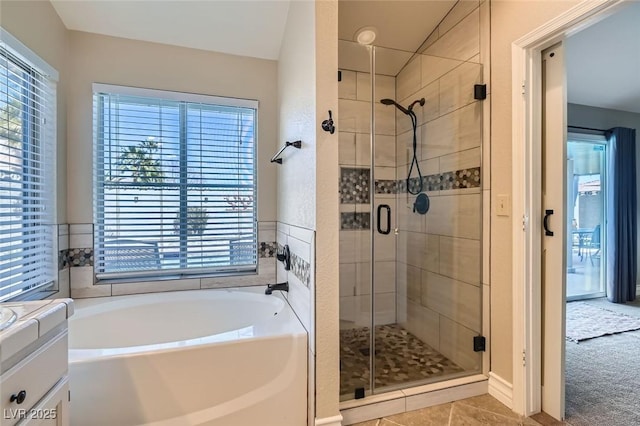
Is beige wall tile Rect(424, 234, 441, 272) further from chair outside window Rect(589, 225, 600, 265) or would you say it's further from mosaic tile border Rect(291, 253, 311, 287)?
chair outside window Rect(589, 225, 600, 265)

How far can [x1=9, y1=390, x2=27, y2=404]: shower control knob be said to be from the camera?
0.76m

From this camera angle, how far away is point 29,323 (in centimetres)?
85

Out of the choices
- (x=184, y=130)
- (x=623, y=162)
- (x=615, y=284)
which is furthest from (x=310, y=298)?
(x=623, y=162)

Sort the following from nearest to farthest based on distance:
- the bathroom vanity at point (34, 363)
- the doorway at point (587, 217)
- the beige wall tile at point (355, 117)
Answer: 1. the bathroom vanity at point (34, 363)
2. the beige wall tile at point (355, 117)
3. the doorway at point (587, 217)

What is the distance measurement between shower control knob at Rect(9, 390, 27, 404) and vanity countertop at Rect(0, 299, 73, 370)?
0.28 ft

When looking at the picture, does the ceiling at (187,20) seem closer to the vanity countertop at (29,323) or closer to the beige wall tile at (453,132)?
the beige wall tile at (453,132)

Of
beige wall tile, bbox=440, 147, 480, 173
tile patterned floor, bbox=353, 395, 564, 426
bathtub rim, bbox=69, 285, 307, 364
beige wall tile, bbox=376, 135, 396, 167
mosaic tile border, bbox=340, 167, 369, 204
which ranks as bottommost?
tile patterned floor, bbox=353, 395, 564, 426

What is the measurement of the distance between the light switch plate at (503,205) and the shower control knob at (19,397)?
2137 millimetres

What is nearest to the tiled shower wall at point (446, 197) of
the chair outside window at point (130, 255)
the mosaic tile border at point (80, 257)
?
the chair outside window at point (130, 255)

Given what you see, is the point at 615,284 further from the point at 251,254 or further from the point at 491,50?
the point at 251,254

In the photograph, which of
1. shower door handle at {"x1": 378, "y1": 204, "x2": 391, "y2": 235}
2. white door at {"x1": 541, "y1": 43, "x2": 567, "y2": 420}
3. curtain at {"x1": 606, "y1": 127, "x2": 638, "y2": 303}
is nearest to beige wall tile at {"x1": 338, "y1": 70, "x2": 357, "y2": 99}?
Result: shower door handle at {"x1": 378, "y1": 204, "x2": 391, "y2": 235}

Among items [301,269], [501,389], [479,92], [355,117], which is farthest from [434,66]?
[501,389]

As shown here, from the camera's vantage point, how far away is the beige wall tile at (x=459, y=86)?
76.9 inches

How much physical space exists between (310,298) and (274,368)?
401 mm
